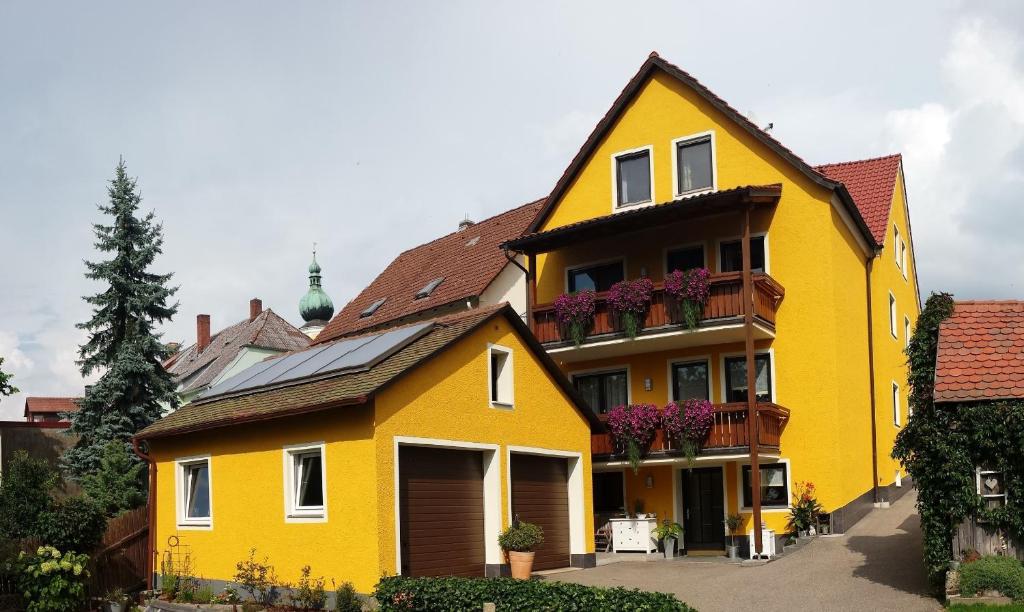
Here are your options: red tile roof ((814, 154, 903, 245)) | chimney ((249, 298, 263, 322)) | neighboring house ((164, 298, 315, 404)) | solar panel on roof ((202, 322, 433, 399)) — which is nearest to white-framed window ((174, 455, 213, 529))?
solar panel on roof ((202, 322, 433, 399))

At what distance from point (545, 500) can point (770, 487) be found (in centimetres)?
651

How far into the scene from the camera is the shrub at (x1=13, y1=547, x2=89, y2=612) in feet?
62.8

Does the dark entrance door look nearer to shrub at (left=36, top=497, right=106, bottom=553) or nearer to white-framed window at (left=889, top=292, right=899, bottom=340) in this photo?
white-framed window at (left=889, top=292, right=899, bottom=340)

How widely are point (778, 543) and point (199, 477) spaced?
12.6 m

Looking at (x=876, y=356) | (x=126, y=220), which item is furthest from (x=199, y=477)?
(x=876, y=356)

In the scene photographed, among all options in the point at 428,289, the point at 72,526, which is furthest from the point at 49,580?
the point at 428,289

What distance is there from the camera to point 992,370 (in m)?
15.7

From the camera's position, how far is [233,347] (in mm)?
53906

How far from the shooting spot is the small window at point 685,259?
25.9 meters

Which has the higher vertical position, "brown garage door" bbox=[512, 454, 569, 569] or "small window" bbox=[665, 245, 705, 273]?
"small window" bbox=[665, 245, 705, 273]

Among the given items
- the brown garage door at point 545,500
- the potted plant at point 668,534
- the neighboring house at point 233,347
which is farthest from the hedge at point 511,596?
the neighboring house at point 233,347

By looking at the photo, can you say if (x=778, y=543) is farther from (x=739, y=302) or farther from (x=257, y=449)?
(x=257, y=449)

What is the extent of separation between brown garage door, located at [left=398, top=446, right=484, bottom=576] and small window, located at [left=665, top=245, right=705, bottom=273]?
31.5 feet

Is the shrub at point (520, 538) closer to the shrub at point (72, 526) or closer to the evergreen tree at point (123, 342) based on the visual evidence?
the shrub at point (72, 526)
